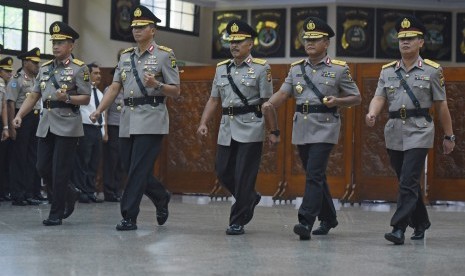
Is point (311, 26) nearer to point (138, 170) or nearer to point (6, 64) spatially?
point (138, 170)

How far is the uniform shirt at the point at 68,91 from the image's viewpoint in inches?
356

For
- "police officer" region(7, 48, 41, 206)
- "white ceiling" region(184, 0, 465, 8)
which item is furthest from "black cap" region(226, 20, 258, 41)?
"white ceiling" region(184, 0, 465, 8)

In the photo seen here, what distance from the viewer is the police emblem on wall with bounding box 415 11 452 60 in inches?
1006

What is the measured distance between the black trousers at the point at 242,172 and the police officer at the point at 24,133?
13.0ft

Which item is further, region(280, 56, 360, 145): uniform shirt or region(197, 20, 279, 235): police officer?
region(197, 20, 279, 235): police officer

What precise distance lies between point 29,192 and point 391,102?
18.0ft

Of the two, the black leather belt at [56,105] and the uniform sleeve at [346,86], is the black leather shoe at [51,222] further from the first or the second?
the uniform sleeve at [346,86]

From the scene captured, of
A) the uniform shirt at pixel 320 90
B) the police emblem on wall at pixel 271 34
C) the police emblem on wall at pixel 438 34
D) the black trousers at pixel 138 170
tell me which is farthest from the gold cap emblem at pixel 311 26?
the police emblem on wall at pixel 438 34

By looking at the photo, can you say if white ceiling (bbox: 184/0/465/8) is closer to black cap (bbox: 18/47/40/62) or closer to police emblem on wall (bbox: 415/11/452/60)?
police emblem on wall (bbox: 415/11/452/60)

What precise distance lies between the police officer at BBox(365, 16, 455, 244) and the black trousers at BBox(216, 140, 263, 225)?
1169 millimetres

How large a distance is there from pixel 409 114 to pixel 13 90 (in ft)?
18.9

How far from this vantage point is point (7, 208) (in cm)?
1127

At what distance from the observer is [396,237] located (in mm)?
7770

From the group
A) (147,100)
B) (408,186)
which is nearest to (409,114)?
(408,186)
